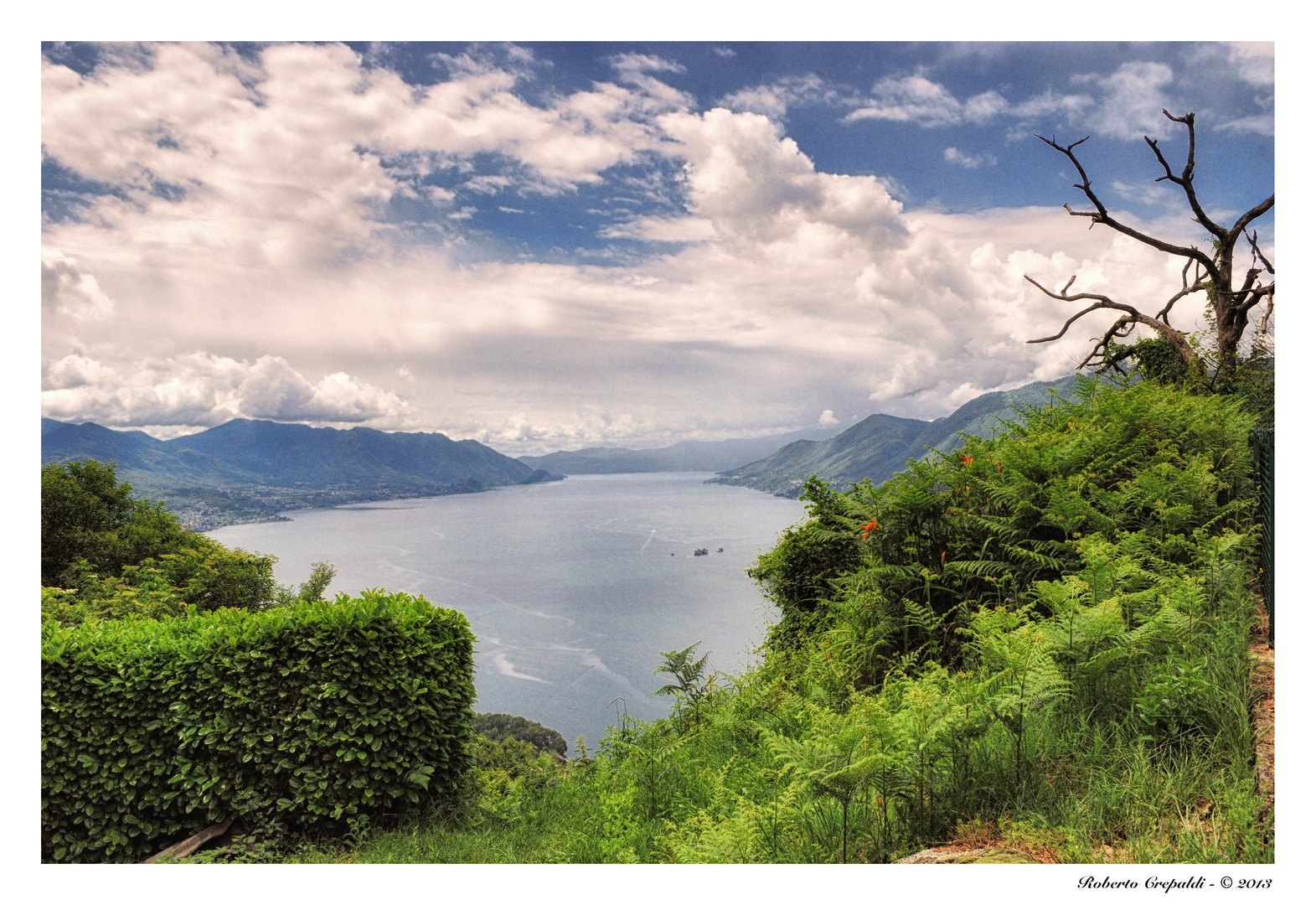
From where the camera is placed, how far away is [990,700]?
276 cm

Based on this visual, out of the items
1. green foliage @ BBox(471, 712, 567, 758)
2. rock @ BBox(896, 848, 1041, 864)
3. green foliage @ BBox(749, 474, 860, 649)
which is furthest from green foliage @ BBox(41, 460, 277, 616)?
rock @ BBox(896, 848, 1041, 864)

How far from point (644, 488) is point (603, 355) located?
102m

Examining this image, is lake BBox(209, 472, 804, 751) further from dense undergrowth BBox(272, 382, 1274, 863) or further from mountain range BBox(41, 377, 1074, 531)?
dense undergrowth BBox(272, 382, 1274, 863)

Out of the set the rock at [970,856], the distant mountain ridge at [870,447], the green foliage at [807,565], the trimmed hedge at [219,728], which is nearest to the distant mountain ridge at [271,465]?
the trimmed hedge at [219,728]

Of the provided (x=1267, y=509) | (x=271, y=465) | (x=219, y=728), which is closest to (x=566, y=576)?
(x=271, y=465)

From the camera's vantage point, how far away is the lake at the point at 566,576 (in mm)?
37375

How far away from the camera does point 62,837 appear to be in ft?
15.1

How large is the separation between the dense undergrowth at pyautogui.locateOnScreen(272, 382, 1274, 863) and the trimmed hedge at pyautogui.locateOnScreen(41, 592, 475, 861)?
1.57ft

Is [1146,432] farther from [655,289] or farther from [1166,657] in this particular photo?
[655,289]

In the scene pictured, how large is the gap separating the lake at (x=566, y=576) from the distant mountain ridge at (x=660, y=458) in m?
4.70

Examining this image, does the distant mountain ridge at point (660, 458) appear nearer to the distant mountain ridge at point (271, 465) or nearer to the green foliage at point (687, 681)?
the distant mountain ridge at point (271, 465)

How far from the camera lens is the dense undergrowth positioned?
271 cm

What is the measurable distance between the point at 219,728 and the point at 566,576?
193 feet
